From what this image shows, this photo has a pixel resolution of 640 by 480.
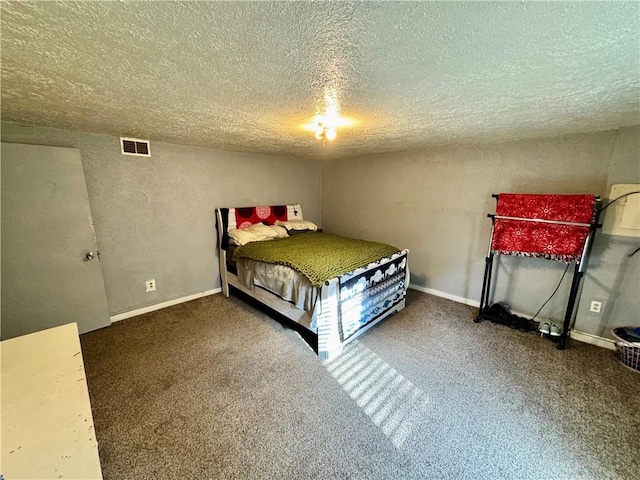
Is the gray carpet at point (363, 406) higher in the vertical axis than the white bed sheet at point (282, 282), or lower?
lower

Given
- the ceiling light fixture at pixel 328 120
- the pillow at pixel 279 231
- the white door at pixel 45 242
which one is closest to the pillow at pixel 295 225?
the pillow at pixel 279 231

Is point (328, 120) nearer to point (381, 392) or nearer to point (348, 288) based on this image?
point (348, 288)

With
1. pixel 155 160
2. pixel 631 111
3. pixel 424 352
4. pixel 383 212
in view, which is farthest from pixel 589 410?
pixel 155 160

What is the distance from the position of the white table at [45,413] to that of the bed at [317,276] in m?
1.51

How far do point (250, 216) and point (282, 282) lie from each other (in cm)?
153

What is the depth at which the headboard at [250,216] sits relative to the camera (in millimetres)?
3389

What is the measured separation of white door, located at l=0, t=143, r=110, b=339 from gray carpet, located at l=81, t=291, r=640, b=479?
1.46 feet

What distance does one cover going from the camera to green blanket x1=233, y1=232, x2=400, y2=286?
2.31 m

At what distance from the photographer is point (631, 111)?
1.72 metres

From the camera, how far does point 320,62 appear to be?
1088mm

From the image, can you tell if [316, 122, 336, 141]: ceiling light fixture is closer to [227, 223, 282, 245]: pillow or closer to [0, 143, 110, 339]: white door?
[227, 223, 282, 245]: pillow

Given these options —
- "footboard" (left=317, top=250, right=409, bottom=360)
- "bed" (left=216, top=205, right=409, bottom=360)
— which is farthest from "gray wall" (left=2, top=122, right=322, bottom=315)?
"footboard" (left=317, top=250, right=409, bottom=360)

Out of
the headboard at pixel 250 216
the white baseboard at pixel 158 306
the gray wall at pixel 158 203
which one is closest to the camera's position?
the gray wall at pixel 158 203

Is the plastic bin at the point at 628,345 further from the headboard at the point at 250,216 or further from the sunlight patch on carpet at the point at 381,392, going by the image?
the headboard at the point at 250,216
